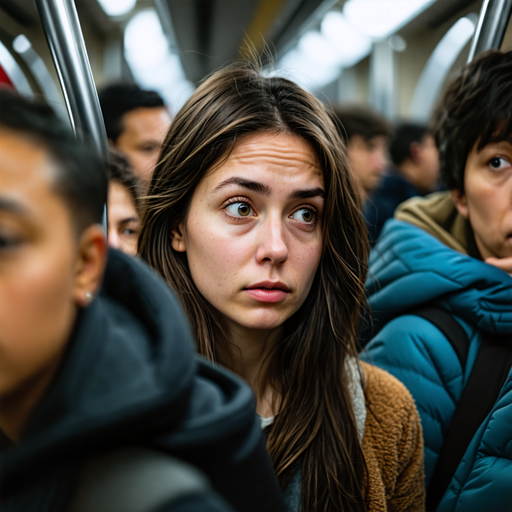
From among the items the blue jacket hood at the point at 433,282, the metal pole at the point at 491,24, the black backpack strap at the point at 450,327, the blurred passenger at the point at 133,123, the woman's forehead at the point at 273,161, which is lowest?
the black backpack strap at the point at 450,327

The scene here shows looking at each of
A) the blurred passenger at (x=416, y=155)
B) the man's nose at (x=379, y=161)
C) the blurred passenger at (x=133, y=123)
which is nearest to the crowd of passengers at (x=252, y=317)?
the blurred passenger at (x=133, y=123)

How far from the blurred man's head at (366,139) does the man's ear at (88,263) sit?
2955 millimetres

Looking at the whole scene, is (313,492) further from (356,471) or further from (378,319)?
(378,319)

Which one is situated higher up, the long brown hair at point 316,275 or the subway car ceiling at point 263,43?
the subway car ceiling at point 263,43

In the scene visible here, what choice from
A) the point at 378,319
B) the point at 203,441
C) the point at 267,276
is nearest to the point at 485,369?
the point at 378,319

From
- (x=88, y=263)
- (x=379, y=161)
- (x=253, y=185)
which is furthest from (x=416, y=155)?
(x=88, y=263)

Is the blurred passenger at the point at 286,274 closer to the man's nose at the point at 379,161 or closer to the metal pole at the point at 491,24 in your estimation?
the metal pole at the point at 491,24

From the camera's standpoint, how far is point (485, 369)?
123 cm

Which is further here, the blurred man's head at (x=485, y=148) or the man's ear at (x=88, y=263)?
the blurred man's head at (x=485, y=148)

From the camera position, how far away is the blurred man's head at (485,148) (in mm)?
1296

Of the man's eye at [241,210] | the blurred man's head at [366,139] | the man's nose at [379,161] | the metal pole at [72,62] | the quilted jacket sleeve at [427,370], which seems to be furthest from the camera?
the man's nose at [379,161]

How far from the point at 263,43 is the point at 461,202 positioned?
126cm

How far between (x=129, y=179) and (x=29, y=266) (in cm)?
126

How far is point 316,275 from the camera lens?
46.0 inches
